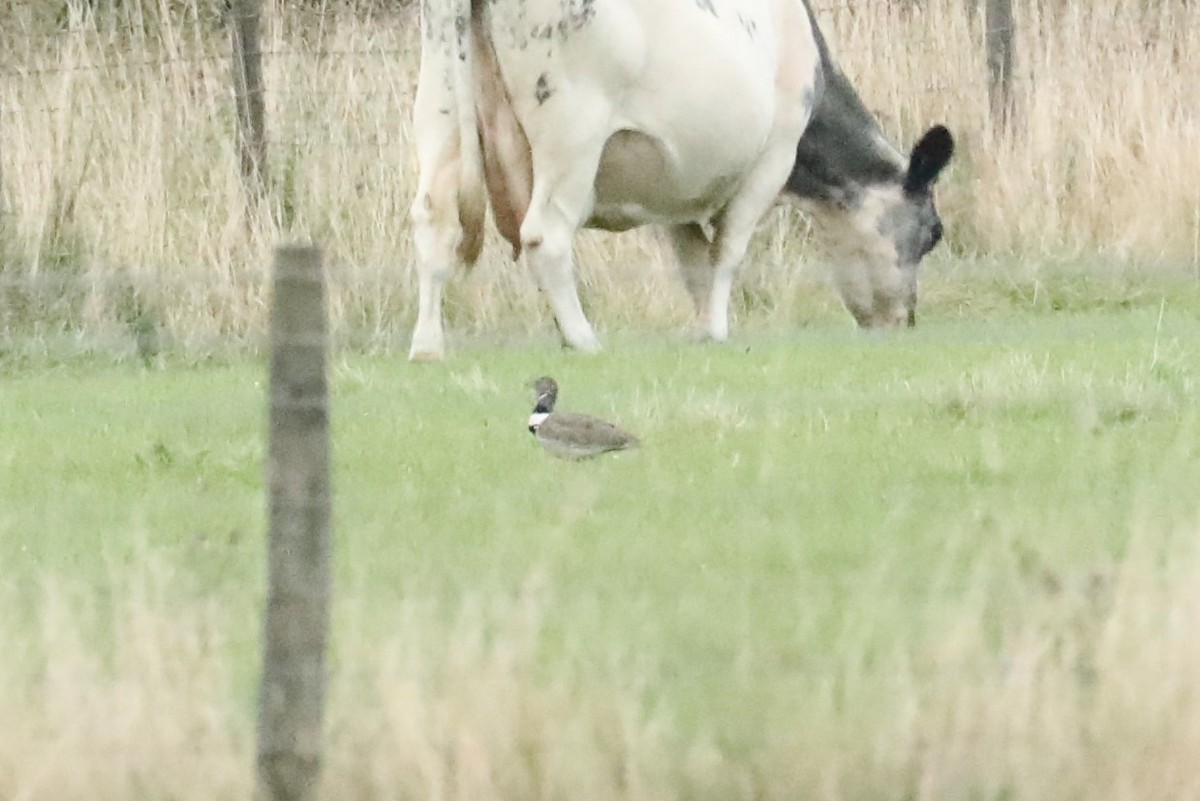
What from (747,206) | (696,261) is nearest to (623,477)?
(747,206)

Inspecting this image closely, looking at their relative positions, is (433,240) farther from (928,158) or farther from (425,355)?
(928,158)

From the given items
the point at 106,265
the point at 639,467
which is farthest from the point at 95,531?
the point at 106,265

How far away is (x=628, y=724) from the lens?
4.61m

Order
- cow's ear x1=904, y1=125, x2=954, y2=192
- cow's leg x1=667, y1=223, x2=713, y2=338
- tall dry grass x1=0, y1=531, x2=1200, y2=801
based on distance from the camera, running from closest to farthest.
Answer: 1. tall dry grass x1=0, y1=531, x2=1200, y2=801
2. cow's leg x1=667, y1=223, x2=713, y2=338
3. cow's ear x1=904, y1=125, x2=954, y2=192

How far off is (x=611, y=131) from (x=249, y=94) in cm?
320

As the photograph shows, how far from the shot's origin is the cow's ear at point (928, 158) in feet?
41.2

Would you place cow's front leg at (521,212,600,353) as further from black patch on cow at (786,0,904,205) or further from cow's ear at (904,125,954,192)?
cow's ear at (904,125,954,192)

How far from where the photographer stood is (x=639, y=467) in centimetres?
764

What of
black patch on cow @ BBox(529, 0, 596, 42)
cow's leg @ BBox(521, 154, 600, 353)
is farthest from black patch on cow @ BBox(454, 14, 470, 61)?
cow's leg @ BBox(521, 154, 600, 353)

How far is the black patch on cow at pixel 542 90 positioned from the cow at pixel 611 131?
0.04 feet

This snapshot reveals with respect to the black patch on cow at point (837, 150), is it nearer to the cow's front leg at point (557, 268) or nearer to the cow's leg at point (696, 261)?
the cow's leg at point (696, 261)

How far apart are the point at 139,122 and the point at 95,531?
7.33 meters

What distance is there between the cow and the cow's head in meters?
0.03

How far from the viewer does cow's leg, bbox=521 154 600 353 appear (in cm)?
1092
